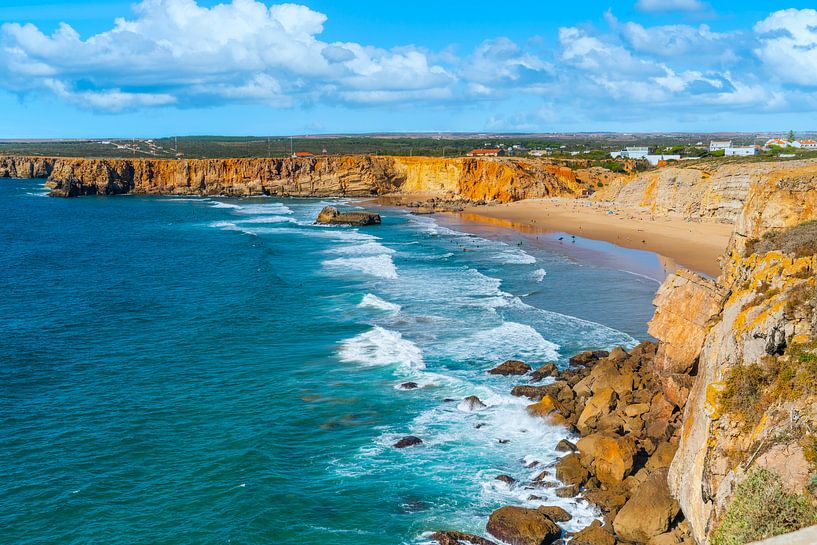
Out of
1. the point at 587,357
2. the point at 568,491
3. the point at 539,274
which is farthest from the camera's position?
the point at 539,274

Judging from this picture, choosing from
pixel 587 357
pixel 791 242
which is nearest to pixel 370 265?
pixel 587 357

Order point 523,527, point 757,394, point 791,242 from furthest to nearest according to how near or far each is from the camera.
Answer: point 791,242, point 523,527, point 757,394

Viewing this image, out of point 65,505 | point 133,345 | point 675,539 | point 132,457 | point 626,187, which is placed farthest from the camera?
point 626,187

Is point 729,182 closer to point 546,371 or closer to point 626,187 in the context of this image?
point 626,187

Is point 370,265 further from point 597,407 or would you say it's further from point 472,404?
point 597,407

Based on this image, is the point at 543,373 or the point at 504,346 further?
the point at 504,346

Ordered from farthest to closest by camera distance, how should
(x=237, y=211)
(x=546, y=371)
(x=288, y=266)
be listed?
(x=237, y=211) → (x=288, y=266) → (x=546, y=371)

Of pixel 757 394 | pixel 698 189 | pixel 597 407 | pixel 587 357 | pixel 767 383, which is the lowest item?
pixel 597 407

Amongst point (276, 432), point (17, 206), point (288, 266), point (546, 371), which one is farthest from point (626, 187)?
point (17, 206)
